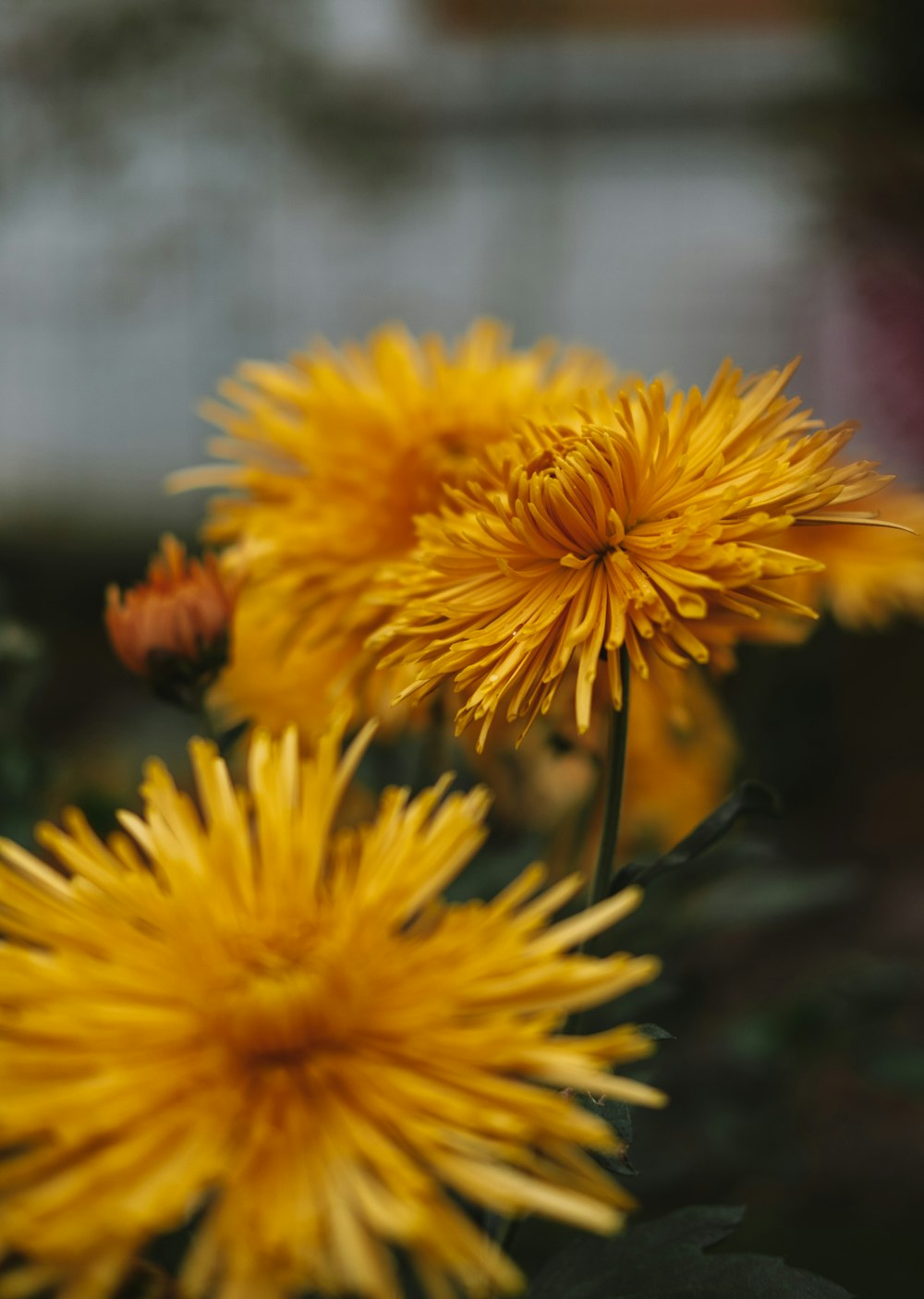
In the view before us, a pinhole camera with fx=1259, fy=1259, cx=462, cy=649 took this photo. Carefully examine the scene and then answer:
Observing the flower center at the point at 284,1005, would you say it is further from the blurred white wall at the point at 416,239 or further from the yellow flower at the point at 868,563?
the blurred white wall at the point at 416,239

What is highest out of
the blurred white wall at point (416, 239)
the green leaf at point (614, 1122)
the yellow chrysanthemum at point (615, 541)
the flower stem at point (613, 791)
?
the blurred white wall at point (416, 239)

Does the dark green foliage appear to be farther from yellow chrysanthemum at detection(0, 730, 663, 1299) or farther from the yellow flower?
the yellow flower

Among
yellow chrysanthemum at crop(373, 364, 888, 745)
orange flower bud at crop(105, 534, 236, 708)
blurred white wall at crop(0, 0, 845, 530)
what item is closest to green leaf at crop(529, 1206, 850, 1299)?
yellow chrysanthemum at crop(373, 364, 888, 745)

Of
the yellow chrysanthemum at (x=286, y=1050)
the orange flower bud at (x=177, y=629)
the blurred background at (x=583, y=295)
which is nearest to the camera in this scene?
the yellow chrysanthemum at (x=286, y=1050)

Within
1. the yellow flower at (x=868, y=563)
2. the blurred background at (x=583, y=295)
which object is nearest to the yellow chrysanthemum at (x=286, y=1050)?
the blurred background at (x=583, y=295)

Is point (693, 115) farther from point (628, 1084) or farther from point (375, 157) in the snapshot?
point (628, 1084)

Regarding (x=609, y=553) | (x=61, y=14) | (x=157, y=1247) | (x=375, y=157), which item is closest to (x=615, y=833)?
(x=609, y=553)

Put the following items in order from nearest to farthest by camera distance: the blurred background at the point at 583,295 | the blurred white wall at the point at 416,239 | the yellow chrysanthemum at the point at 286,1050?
the yellow chrysanthemum at the point at 286,1050 → the blurred background at the point at 583,295 → the blurred white wall at the point at 416,239

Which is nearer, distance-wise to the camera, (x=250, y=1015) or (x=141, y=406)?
(x=250, y=1015)
